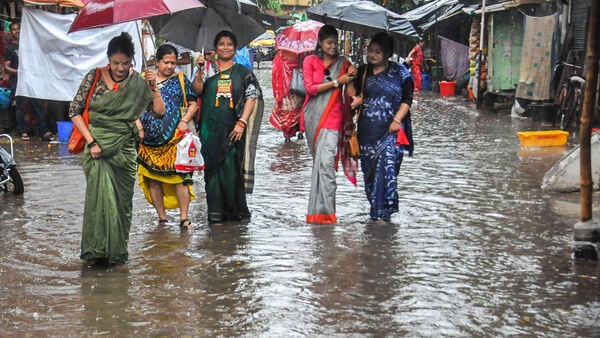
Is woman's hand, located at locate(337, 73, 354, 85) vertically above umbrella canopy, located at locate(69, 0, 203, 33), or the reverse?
umbrella canopy, located at locate(69, 0, 203, 33)

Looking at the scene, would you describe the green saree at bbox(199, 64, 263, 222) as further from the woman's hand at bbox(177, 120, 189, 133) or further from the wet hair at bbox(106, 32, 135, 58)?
the wet hair at bbox(106, 32, 135, 58)

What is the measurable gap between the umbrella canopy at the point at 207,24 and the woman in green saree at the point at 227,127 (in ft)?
2.37

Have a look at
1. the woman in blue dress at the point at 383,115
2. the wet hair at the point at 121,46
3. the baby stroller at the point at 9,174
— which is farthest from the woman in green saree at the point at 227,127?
the baby stroller at the point at 9,174

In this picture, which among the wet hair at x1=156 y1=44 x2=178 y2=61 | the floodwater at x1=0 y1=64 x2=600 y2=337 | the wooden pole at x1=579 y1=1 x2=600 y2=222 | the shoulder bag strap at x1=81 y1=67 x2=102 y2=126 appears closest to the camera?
the floodwater at x1=0 y1=64 x2=600 y2=337

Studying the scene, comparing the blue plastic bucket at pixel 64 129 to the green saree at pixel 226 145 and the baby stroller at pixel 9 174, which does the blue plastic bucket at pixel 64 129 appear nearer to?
the baby stroller at pixel 9 174

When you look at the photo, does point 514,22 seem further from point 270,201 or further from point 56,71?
point 270,201

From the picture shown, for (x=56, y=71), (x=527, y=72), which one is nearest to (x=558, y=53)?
(x=527, y=72)

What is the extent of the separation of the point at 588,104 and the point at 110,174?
3484 millimetres

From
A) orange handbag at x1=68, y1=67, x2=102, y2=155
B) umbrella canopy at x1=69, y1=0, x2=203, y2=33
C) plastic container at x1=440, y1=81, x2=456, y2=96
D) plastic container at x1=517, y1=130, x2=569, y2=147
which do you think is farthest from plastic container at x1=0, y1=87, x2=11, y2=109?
plastic container at x1=440, y1=81, x2=456, y2=96

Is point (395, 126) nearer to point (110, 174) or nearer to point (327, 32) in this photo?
point (327, 32)

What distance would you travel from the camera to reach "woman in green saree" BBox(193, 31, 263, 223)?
26.1ft

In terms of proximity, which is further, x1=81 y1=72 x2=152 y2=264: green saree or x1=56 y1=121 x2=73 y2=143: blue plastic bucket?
x1=56 y1=121 x2=73 y2=143: blue plastic bucket

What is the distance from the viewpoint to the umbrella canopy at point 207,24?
872 cm

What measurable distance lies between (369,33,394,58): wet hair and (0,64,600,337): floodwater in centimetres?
153
